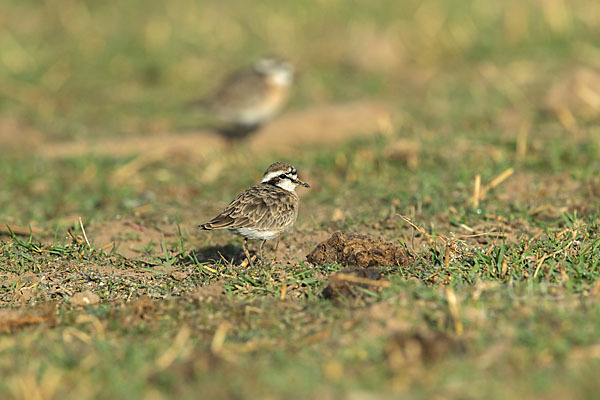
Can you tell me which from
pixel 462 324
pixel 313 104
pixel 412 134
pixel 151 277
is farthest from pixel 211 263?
pixel 313 104

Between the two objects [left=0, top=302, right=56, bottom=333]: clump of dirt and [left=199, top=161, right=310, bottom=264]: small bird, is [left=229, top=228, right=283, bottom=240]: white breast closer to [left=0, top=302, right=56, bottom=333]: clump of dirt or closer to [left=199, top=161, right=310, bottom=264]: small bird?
[left=199, top=161, right=310, bottom=264]: small bird

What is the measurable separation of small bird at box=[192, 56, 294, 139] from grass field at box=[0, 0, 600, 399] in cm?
39

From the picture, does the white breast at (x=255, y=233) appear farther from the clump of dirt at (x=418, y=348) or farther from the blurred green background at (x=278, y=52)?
the blurred green background at (x=278, y=52)

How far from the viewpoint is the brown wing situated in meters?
5.79

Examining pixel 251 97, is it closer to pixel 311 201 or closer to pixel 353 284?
pixel 311 201

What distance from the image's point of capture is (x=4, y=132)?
11016mm

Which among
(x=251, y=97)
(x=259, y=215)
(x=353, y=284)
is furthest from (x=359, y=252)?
(x=251, y=97)

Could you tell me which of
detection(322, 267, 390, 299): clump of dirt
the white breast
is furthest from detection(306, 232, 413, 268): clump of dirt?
detection(322, 267, 390, 299): clump of dirt

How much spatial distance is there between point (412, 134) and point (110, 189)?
3709 mm

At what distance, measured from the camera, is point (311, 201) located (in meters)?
7.88

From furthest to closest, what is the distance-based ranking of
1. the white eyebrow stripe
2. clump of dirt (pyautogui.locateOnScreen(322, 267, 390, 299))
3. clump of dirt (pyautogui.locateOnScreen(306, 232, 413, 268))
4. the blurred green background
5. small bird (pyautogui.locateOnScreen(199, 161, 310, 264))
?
the blurred green background < the white eyebrow stripe < small bird (pyautogui.locateOnScreen(199, 161, 310, 264)) < clump of dirt (pyautogui.locateOnScreen(306, 232, 413, 268)) < clump of dirt (pyautogui.locateOnScreen(322, 267, 390, 299))

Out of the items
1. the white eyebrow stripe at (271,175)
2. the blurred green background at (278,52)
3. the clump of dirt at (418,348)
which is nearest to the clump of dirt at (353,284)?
the clump of dirt at (418,348)

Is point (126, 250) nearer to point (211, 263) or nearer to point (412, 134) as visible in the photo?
point (211, 263)

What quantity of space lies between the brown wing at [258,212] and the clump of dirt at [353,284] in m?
0.98
